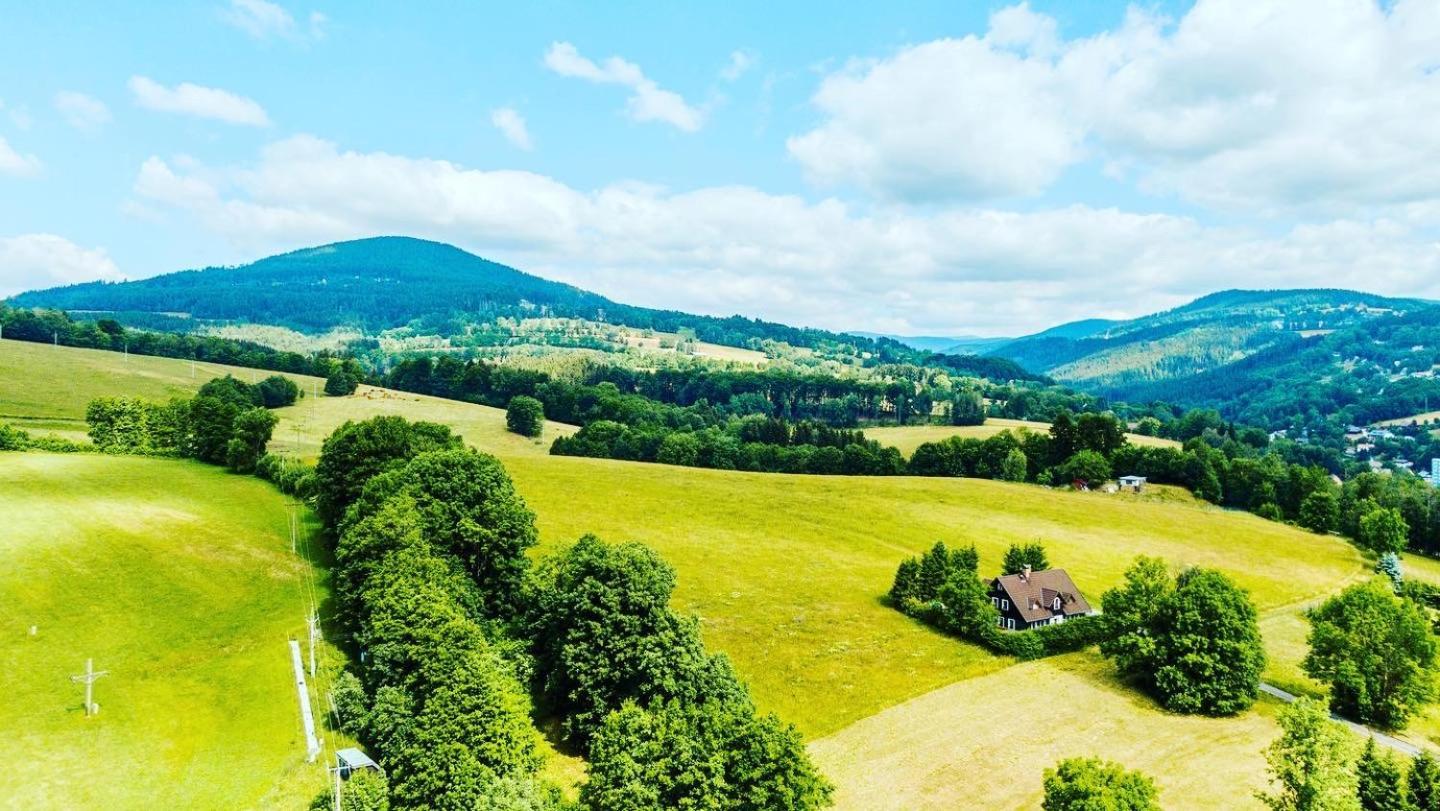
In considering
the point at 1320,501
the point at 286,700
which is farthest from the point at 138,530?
the point at 1320,501

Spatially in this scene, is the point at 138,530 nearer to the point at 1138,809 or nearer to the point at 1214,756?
the point at 1138,809

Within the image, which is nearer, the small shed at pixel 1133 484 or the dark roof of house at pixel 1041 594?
the dark roof of house at pixel 1041 594

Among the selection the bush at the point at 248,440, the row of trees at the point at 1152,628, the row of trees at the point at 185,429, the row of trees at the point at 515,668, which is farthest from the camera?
the row of trees at the point at 185,429

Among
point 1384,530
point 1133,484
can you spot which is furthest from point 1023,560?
point 1133,484

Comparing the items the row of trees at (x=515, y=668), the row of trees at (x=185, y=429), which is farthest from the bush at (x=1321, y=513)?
the row of trees at (x=185, y=429)

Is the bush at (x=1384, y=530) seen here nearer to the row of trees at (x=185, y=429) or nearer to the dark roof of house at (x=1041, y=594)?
the dark roof of house at (x=1041, y=594)

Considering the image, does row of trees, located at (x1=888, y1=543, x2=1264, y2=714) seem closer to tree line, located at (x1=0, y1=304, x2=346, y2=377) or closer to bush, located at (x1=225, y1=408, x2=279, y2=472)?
bush, located at (x1=225, y1=408, x2=279, y2=472)
